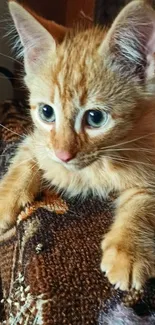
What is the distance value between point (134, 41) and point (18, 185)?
17.7 inches

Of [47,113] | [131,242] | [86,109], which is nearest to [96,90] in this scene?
[86,109]

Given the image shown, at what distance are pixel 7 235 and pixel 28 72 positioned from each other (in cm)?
40

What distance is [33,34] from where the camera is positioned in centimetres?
118

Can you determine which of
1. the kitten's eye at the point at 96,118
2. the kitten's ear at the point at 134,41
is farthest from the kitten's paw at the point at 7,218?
the kitten's ear at the point at 134,41

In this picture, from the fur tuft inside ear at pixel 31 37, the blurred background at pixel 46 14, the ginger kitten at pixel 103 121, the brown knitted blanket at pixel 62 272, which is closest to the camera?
the brown knitted blanket at pixel 62 272

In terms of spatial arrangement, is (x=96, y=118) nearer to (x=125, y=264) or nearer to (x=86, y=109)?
(x=86, y=109)

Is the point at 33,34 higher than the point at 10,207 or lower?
higher

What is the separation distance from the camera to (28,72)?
4.14 feet

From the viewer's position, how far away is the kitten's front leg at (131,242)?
3.15ft

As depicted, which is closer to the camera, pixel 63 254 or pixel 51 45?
pixel 63 254

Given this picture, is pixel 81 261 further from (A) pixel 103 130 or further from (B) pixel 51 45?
(B) pixel 51 45

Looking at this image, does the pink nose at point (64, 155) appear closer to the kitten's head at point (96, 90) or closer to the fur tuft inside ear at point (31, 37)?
the kitten's head at point (96, 90)

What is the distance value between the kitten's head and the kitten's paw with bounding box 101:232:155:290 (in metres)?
0.20

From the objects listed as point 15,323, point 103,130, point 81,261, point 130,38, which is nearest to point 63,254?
point 81,261
